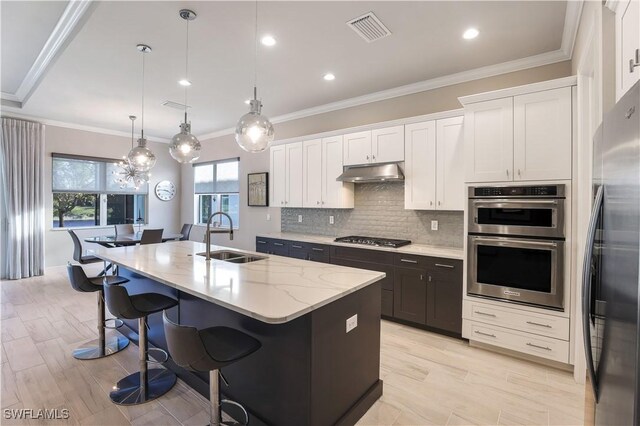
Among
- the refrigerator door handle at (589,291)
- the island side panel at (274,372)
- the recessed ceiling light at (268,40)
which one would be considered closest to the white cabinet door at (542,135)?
the refrigerator door handle at (589,291)

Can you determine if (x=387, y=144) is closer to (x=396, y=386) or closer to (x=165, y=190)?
(x=396, y=386)

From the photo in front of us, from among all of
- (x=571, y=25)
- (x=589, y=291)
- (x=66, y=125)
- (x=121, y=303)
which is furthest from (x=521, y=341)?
(x=66, y=125)

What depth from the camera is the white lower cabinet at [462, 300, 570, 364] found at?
2.71 metres

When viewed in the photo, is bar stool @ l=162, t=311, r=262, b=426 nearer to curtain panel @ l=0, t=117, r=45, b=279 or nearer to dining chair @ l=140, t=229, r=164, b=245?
dining chair @ l=140, t=229, r=164, b=245

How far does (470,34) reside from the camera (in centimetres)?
293

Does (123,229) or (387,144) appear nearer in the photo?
(387,144)

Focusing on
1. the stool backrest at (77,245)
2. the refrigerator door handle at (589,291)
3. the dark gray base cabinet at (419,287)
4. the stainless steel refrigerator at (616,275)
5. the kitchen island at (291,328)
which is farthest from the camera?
the stool backrest at (77,245)

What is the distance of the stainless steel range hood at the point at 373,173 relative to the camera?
3.83 meters

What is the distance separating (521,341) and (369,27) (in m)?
3.16

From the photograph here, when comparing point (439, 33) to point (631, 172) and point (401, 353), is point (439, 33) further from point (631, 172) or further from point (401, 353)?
point (401, 353)

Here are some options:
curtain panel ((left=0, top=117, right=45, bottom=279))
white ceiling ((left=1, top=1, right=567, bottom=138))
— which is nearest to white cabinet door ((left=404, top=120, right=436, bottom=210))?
white ceiling ((left=1, top=1, right=567, bottom=138))

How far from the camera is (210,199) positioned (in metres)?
7.42

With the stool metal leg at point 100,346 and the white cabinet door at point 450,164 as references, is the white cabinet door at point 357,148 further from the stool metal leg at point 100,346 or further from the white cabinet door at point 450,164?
the stool metal leg at point 100,346

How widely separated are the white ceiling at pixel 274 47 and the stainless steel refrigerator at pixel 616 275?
207cm
